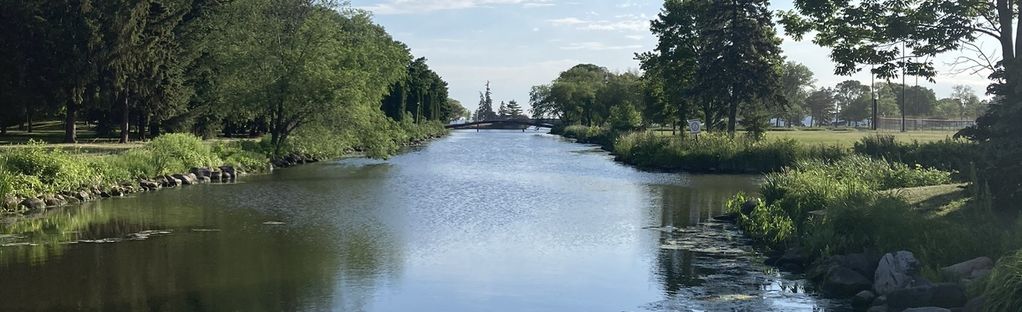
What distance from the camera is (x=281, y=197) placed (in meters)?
31.5

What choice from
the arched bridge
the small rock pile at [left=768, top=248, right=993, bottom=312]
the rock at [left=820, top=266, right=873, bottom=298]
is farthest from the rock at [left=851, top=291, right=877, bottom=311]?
the arched bridge

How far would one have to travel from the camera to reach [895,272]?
14.1 m

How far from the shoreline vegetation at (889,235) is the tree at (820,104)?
117024 mm

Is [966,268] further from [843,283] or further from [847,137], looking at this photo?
[847,137]

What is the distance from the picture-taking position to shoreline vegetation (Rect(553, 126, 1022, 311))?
1268cm

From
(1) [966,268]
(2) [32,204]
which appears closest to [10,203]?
(2) [32,204]

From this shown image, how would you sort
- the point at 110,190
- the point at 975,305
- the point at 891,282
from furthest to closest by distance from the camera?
the point at 110,190 < the point at 891,282 < the point at 975,305

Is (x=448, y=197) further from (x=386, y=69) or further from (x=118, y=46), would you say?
(x=386, y=69)

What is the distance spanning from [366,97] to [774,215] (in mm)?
37434

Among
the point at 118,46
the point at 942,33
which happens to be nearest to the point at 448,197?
the point at 942,33

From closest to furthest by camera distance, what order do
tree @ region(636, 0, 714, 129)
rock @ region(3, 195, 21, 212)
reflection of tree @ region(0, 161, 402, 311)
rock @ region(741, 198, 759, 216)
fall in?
1. reflection of tree @ region(0, 161, 402, 311)
2. rock @ region(741, 198, 759, 216)
3. rock @ region(3, 195, 21, 212)
4. tree @ region(636, 0, 714, 129)

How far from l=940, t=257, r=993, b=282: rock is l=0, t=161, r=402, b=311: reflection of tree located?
30.1 ft

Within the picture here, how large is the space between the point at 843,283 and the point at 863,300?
83 centimetres

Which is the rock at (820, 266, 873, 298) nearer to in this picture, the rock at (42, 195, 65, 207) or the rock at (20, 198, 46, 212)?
the rock at (20, 198, 46, 212)
